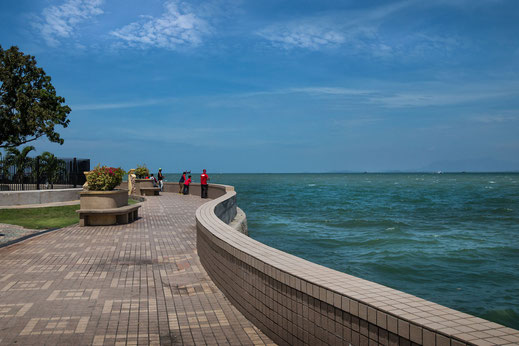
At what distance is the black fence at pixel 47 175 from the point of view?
26781 millimetres

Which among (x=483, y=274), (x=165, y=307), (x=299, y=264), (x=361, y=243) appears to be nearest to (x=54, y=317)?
(x=165, y=307)

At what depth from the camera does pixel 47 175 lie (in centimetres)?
2712

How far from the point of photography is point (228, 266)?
260 inches

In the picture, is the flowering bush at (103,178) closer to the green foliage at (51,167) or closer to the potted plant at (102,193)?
the potted plant at (102,193)

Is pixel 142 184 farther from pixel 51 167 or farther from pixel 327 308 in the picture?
pixel 327 308

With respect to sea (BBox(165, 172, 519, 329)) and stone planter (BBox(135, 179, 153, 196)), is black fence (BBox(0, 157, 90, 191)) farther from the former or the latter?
sea (BBox(165, 172, 519, 329))

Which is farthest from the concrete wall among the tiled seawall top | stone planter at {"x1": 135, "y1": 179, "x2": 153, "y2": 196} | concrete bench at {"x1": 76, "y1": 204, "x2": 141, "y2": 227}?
the tiled seawall top

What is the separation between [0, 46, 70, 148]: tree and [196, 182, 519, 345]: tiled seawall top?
85.4 feet

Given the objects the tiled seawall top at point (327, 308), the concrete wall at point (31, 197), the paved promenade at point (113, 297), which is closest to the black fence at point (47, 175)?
the concrete wall at point (31, 197)

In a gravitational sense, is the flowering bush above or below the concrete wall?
above

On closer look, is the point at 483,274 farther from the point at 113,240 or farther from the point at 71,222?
the point at 71,222

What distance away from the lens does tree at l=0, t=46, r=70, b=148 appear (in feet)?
91.7

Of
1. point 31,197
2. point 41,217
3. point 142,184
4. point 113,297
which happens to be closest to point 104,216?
point 41,217

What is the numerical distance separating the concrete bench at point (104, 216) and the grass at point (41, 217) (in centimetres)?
89
